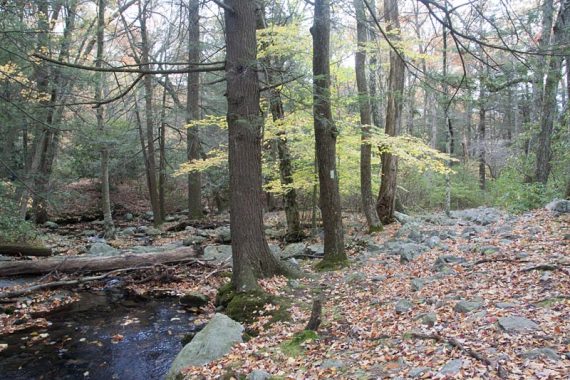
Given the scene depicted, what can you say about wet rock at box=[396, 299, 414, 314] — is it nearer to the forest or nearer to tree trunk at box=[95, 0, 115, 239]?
the forest

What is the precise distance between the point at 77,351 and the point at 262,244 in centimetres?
308

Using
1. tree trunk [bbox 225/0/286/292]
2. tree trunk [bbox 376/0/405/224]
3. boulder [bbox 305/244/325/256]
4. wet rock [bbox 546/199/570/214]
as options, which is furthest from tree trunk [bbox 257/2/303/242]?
wet rock [bbox 546/199/570/214]

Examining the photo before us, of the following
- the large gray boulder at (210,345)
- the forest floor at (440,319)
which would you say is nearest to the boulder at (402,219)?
the forest floor at (440,319)

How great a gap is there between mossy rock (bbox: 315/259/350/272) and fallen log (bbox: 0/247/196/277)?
3.43 m

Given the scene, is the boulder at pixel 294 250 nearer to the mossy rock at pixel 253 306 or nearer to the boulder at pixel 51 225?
the mossy rock at pixel 253 306

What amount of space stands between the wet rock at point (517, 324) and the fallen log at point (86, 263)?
24.8 feet

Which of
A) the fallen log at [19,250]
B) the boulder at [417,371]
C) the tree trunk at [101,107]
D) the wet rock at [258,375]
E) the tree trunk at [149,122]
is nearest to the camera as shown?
the boulder at [417,371]

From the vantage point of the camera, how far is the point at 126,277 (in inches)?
387

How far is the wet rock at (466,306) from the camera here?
4730 millimetres

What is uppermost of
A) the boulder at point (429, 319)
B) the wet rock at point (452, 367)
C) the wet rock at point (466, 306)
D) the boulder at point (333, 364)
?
the wet rock at point (466, 306)

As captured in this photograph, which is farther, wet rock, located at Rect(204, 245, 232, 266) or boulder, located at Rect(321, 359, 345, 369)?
wet rock, located at Rect(204, 245, 232, 266)

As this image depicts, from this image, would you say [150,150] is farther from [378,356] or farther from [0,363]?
[378,356]

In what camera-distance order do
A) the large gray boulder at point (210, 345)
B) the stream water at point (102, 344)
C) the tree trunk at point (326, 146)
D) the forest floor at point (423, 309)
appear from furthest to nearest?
1. the tree trunk at point (326, 146)
2. the stream water at point (102, 344)
3. the large gray boulder at point (210, 345)
4. the forest floor at point (423, 309)

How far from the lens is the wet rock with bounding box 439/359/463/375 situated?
341cm
